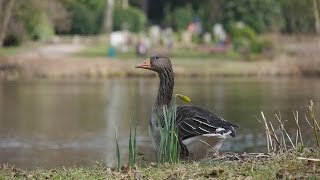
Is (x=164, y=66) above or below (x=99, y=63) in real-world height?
above

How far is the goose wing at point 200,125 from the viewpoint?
1025 cm

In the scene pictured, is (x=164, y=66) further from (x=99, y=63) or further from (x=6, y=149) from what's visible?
(x=99, y=63)

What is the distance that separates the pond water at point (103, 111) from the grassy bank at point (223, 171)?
8.37ft

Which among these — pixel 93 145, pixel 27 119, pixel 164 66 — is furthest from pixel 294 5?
pixel 164 66

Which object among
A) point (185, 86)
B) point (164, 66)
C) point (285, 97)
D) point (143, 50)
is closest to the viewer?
point (164, 66)

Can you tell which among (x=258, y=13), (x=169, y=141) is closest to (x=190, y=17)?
(x=258, y=13)

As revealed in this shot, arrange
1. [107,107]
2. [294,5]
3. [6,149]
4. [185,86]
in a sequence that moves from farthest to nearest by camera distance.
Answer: [294,5], [185,86], [107,107], [6,149]

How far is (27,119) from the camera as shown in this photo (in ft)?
86.6

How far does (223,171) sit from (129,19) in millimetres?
74728

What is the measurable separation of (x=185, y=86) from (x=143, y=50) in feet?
61.3

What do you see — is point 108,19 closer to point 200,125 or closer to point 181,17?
point 181,17

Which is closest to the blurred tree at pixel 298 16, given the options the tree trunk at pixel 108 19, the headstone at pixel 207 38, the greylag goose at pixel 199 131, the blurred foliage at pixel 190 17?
the blurred foliage at pixel 190 17

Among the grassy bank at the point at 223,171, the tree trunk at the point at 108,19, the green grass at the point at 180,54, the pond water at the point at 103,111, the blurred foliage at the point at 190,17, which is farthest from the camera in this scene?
the tree trunk at the point at 108,19

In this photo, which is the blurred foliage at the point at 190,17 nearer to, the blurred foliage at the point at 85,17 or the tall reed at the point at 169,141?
the blurred foliage at the point at 85,17
